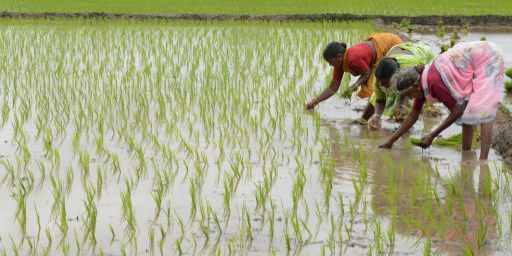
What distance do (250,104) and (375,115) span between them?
105cm

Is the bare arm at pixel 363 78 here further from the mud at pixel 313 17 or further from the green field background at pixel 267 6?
the green field background at pixel 267 6

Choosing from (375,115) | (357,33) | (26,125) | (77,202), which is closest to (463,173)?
(375,115)

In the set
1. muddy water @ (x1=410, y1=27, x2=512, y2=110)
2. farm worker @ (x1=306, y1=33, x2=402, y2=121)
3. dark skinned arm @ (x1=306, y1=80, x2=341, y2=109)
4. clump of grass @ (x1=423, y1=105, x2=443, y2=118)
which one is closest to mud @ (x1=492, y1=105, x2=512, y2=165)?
clump of grass @ (x1=423, y1=105, x2=443, y2=118)

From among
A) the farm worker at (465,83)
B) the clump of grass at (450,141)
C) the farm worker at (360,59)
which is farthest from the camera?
the farm worker at (360,59)

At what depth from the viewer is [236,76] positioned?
6.45 metres

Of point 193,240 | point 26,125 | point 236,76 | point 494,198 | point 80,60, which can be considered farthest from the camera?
point 80,60

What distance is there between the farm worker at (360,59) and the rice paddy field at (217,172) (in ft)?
0.72

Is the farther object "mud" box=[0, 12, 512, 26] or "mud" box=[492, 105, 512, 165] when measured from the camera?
"mud" box=[0, 12, 512, 26]

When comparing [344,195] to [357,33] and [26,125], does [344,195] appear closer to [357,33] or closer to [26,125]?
[26,125]

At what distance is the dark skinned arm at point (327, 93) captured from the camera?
17.3 ft

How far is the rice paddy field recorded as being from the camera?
2893 mm

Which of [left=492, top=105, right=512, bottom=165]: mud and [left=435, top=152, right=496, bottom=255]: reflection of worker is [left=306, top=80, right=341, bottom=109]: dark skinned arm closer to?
[left=492, top=105, right=512, bottom=165]: mud

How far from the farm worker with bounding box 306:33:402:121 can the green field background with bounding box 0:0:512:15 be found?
23.6 ft

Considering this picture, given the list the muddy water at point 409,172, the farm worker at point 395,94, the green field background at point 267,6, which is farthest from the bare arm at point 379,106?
the green field background at point 267,6
